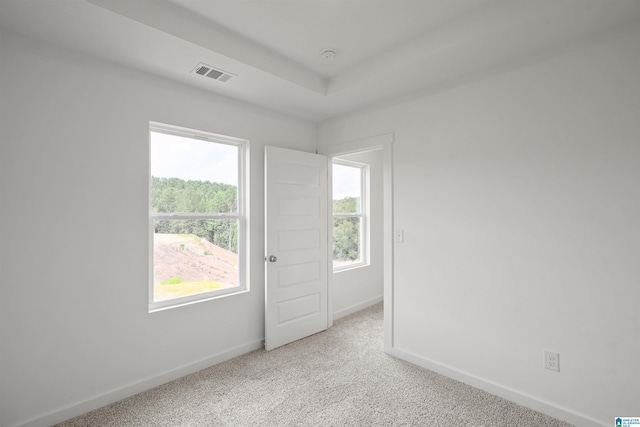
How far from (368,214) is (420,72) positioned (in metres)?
2.45

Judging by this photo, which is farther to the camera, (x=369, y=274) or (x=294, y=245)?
(x=369, y=274)

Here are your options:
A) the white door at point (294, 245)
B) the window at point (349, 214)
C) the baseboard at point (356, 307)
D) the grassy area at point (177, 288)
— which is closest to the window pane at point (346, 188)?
the window at point (349, 214)

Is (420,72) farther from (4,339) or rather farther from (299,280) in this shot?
(4,339)

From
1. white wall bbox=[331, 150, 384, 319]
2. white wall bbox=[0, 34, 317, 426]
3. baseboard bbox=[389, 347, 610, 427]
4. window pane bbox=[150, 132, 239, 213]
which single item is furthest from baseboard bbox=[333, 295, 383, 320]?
window pane bbox=[150, 132, 239, 213]

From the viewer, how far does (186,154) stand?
2771mm

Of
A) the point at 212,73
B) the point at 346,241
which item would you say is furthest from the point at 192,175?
the point at 346,241

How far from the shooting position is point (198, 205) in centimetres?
283

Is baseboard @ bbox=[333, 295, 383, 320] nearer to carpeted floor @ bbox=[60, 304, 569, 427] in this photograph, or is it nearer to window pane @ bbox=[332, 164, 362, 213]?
carpeted floor @ bbox=[60, 304, 569, 427]

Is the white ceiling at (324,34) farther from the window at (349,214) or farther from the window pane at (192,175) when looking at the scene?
the window at (349,214)

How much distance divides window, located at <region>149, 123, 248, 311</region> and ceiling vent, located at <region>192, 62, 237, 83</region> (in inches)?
20.2

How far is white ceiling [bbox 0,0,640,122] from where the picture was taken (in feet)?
5.78

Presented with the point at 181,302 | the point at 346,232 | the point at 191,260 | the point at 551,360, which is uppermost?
the point at 346,232

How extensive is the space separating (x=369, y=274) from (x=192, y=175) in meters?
2.87

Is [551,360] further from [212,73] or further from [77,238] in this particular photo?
[77,238]
